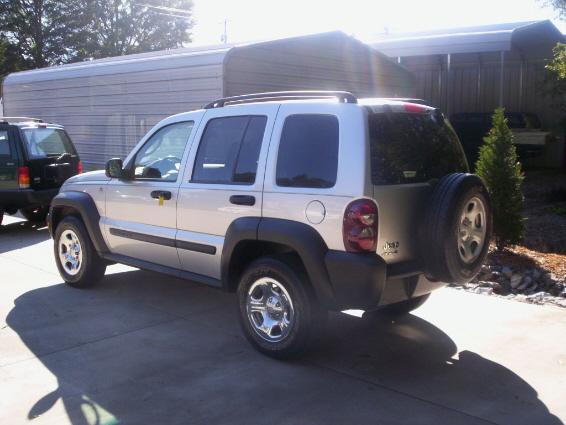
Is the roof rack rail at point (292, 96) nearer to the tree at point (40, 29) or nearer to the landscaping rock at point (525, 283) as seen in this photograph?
the landscaping rock at point (525, 283)

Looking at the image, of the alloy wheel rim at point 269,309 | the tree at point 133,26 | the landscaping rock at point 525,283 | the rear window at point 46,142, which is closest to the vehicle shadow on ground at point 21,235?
the rear window at point 46,142

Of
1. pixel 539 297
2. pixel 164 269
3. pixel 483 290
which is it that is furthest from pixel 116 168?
pixel 539 297

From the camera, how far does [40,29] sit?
119ft

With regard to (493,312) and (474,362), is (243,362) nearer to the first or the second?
(474,362)

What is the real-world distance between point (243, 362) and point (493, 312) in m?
2.59

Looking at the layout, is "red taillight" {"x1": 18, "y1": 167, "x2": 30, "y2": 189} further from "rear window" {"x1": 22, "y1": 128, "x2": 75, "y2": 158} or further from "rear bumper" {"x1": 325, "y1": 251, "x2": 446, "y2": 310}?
"rear bumper" {"x1": 325, "y1": 251, "x2": 446, "y2": 310}

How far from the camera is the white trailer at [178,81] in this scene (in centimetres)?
1046

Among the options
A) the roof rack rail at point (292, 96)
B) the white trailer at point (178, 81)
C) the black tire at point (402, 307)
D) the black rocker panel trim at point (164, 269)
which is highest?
the white trailer at point (178, 81)

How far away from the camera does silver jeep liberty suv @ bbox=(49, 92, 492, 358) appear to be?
4.32 m

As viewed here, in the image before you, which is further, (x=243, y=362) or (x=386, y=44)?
(x=386, y=44)

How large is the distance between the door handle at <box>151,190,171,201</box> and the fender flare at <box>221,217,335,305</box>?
1.05 m

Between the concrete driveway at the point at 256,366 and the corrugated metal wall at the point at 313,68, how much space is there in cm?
487

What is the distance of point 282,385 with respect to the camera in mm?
4371

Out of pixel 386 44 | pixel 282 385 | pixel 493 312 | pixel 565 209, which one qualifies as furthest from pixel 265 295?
pixel 386 44
